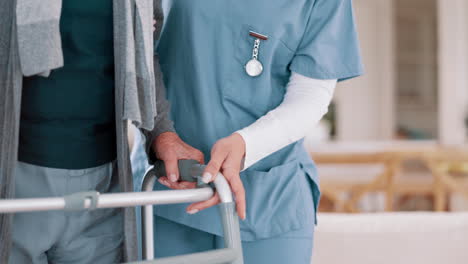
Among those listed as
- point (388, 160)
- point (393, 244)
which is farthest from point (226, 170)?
point (388, 160)

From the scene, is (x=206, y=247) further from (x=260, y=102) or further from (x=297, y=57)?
(x=297, y=57)

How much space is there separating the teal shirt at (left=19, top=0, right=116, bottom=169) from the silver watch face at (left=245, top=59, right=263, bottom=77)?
31 centimetres

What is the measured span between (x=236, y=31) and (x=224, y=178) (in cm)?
37

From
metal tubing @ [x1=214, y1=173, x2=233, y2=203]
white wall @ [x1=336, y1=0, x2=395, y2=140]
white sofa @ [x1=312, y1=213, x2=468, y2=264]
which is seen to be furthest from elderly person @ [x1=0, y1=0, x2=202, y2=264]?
white wall @ [x1=336, y1=0, x2=395, y2=140]

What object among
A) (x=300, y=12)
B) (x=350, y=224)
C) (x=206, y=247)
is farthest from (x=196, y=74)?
(x=350, y=224)

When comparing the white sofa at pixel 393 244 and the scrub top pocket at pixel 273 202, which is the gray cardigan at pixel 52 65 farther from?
the white sofa at pixel 393 244

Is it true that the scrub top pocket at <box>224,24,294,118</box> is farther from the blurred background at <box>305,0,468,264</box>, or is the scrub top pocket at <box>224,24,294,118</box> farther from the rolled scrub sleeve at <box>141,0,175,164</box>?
the blurred background at <box>305,0,468,264</box>

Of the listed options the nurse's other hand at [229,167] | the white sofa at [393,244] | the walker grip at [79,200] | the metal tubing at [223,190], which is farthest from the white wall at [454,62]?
the walker grip at [79,200]

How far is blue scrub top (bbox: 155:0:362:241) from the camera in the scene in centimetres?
109

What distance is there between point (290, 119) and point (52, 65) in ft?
1.53

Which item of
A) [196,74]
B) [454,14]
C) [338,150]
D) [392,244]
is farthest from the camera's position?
[454,14]

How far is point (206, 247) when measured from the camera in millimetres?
1124

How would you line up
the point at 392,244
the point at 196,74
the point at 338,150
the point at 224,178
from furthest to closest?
1. the point at 338,150
2. the point at 392,244
3. the point at 196,74
4. the point at 224,178

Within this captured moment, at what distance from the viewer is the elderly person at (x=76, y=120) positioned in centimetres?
78
